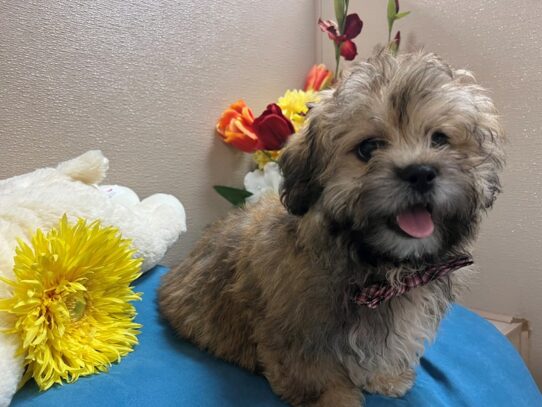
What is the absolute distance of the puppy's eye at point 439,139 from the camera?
Answer: 2.99ft

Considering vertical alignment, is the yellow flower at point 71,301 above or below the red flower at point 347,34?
below

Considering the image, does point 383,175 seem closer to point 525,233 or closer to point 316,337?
point 316,337

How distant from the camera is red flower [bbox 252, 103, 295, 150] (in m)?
1.64

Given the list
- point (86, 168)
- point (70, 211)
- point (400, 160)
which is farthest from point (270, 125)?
point (400, 160)

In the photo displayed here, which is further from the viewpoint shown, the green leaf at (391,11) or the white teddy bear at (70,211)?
the green leaf at (391,11)

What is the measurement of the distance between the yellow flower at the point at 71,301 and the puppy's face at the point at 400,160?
0.42 metres

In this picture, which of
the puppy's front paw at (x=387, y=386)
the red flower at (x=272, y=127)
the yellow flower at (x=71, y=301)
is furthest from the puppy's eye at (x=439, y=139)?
the red flower at (x=272, y=127)

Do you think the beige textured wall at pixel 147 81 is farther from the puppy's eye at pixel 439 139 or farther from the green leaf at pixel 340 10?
the puppy's eye at pixel 439 139

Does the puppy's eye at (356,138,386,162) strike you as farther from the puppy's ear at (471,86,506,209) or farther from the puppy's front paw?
the puppy's front paw

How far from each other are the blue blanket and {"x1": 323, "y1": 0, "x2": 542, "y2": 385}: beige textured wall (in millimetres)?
414

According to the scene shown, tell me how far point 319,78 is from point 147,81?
729 millimetres

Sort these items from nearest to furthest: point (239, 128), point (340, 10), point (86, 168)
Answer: point (86, 168) < point (239, 128) < point (340, 10)

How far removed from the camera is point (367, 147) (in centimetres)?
90

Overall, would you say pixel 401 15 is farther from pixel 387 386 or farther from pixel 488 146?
pixel 387 386
